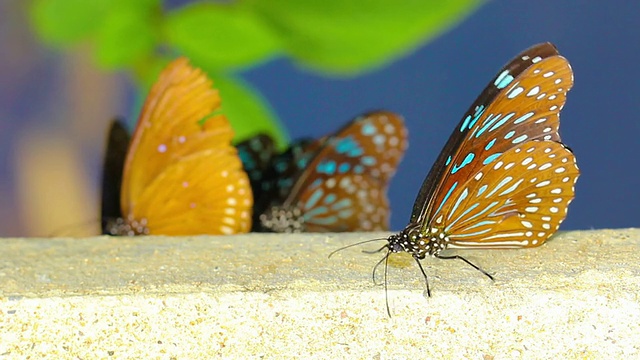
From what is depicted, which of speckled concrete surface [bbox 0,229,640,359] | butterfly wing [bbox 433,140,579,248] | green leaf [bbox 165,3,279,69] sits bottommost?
speckled concrete surface [bbox 0,229,640,359]

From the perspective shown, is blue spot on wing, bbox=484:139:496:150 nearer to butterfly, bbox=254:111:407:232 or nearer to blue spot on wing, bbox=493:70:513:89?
blue spot on wing, bbox=493:70:513:89

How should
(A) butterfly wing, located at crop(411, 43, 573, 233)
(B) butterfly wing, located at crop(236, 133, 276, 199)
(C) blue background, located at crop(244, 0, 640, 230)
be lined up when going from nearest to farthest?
(A) butterfly wing, located at crop(411, 43, 573, 233) < (B) butterfly wing, located at crop(236, 133, 276, 199) < (C) blue background, located at crop(244, 0, 640, 230)

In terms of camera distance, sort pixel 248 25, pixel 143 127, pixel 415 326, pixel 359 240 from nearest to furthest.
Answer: pixel 415 326 < pixel 359 240 < pixel 143 127 < pixel 248 25

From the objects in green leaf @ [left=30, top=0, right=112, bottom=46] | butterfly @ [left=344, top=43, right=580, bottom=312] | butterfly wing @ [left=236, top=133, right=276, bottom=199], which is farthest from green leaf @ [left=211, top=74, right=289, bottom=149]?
butterfly @ [left=344, top=43, right=580, bottom=312]

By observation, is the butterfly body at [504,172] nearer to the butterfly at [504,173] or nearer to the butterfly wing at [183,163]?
the butterfly at [504,173]

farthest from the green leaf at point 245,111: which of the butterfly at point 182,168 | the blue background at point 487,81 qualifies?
the butterfly at point 182,168

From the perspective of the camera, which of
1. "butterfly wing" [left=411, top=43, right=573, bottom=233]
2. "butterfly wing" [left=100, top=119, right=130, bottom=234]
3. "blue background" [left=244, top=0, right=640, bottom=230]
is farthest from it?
"blue background" [left=244, top=0, right=640, bottom=230]

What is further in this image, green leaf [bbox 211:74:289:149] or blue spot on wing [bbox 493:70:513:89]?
green leaf [bbox 211:74:289:149]

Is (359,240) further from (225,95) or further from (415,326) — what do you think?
(225,95)

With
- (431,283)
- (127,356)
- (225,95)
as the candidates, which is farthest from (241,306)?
(225,95)

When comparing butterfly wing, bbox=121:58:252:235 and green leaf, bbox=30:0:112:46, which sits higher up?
green leaf, bbox=30:0:112:46
